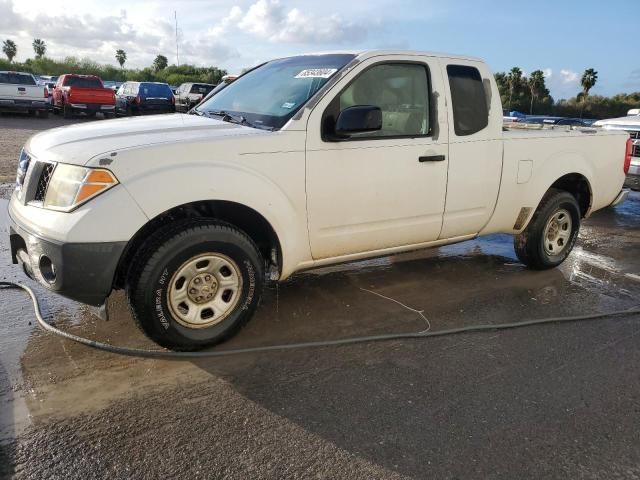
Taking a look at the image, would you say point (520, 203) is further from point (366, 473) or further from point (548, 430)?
point (366, 473)

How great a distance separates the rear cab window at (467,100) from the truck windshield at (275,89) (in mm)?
968

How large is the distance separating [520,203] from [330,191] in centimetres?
211

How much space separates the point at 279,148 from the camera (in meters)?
3.57

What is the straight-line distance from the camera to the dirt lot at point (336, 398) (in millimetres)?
2551

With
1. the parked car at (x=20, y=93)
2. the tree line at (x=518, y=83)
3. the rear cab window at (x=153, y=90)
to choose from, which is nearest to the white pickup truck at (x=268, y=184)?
the parked car at (x=20, y=93)

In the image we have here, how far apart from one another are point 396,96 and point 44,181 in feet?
8.33

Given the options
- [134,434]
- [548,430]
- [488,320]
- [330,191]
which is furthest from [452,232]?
[134,434]

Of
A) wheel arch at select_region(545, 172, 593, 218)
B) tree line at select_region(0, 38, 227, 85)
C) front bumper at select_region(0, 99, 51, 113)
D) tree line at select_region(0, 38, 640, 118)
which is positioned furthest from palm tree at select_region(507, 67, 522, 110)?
wheel arch at select_region(545, 172, 593, 218)

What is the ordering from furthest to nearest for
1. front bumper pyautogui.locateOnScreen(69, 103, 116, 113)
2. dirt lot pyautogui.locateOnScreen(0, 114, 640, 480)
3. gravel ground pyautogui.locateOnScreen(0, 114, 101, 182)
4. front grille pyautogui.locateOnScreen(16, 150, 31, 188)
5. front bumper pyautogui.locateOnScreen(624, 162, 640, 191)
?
front bumper pyautogui.locateOnScreen(69, 103, 116, 113)
gravel ground pyautogui.locateOnScreen(0, 114, 101, 182)
front bumper pyautogui.locateOnScreen(624, 162, 640, 191)
front grille pyautogui.locateOnScreen(16, 150, 31, 188)
dirt lot pyautogui.locateOnScreen(0, 114, 640, 480)

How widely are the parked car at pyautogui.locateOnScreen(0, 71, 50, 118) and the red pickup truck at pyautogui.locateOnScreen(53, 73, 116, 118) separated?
941 mm

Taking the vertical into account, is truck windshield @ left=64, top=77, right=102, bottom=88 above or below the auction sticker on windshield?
above

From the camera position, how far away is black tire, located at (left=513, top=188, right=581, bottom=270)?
5.27m

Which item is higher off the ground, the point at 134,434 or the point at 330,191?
the point at 330,191

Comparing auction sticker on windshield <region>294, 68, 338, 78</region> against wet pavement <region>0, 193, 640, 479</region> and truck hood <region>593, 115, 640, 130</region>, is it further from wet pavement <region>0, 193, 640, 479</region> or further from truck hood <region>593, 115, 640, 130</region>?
truck hood <region>593, 115, 640, 130</region>
